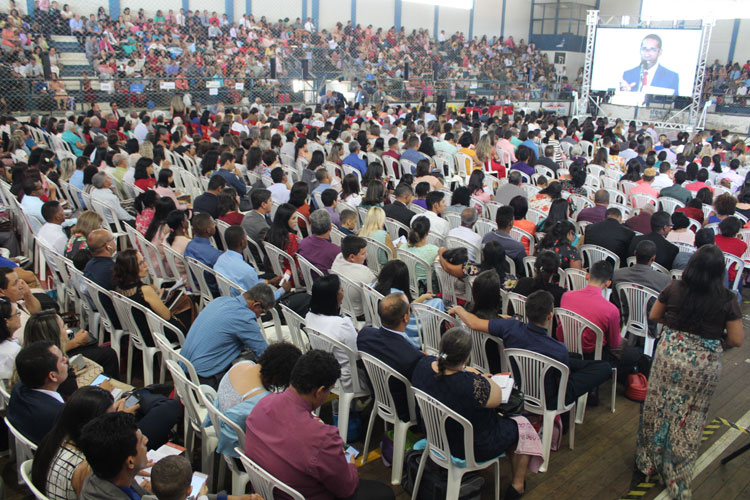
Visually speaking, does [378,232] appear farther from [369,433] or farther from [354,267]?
[369,433]

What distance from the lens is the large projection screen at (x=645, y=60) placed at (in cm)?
1755

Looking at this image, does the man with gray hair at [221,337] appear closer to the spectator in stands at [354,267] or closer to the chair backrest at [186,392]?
the chair backrest at [186,392]

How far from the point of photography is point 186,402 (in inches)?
114

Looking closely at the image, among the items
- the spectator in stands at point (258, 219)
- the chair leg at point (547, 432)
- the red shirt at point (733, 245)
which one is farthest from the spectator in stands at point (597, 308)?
the spectator in stands at point (258, 219)

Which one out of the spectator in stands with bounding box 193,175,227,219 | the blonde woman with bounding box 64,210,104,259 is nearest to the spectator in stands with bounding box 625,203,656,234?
the spectator in stands with bounding box 193,175,227,219

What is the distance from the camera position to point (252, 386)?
272 cm

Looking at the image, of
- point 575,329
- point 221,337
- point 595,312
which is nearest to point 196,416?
point 221,337

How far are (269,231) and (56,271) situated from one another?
5.87 ft

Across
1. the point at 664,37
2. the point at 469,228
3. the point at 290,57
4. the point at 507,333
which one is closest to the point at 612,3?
the point at 664,37

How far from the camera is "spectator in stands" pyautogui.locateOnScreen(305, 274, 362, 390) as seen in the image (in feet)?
11.0

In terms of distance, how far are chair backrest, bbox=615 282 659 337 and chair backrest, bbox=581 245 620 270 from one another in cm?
78

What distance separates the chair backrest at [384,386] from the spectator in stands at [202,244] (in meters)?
1.98

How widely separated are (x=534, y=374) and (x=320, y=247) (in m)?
2.17

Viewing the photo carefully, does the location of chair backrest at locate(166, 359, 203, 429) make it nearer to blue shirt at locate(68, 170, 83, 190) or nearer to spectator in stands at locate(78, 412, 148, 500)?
spectator in stands at locate(78, 412, 148, 500)
